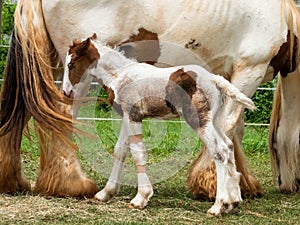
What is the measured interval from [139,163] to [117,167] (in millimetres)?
291

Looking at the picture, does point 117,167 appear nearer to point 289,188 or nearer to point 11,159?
point 11,159

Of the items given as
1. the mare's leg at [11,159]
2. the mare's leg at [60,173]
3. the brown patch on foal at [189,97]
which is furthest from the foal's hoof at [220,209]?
the mare's leg at [11,159]

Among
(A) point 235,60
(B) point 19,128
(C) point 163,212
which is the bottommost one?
(C) point 163,212

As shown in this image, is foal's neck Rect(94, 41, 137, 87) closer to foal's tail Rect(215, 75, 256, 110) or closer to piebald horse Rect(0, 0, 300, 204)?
piebald horse Rect(0, 0, 300, 204)

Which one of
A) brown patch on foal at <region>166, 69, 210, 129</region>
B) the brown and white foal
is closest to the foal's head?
the brown and white foal

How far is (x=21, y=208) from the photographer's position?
206 inches

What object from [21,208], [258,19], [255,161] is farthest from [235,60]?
[255,161]

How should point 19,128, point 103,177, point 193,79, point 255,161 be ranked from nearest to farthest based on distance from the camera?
point 193,79 → point 19,128 → point 103,177 → point 255,161

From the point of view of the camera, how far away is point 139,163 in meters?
5.29

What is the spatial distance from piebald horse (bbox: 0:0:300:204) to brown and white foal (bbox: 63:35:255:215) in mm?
328

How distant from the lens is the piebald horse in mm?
5641

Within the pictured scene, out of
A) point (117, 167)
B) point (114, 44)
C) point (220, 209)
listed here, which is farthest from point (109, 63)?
point (220, 209)

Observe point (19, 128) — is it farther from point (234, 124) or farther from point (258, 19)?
point (258, 19)

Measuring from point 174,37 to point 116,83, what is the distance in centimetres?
74
